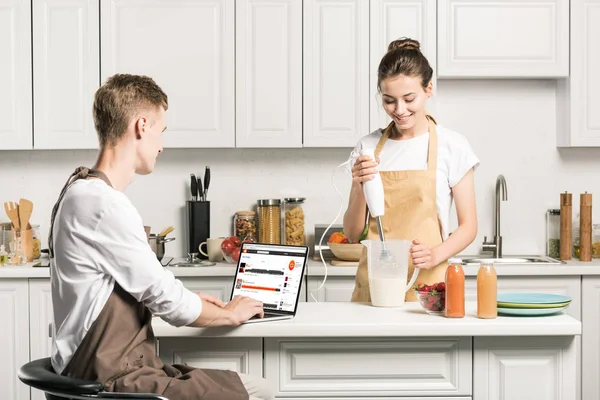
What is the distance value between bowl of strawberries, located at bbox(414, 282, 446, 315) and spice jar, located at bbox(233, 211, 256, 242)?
1.99m

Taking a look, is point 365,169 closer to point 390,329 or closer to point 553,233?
point 390,329

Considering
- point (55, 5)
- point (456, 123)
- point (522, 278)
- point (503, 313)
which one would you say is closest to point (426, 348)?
point (503, 313)

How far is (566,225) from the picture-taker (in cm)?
432

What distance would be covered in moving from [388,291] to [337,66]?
186cm

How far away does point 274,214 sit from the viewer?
4.37 m

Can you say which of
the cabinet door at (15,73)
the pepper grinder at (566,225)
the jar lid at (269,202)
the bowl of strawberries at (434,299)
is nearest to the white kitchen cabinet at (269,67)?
the jar lid at (269,202)

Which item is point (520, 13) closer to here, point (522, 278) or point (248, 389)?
point (522, 278)

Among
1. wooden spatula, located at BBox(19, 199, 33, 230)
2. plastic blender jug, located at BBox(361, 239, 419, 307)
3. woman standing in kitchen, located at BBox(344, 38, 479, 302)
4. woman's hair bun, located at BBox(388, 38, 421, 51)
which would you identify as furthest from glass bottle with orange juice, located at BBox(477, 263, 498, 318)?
wooden spatula, located at BBox(19, 199, 33, 230)

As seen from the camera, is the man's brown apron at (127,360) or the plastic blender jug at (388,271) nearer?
the man's brown apron at (127,360)

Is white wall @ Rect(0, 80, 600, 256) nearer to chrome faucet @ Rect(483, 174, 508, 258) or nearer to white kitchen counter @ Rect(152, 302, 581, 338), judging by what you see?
chrome faucet @ Rect(483, 174, 508, 258)

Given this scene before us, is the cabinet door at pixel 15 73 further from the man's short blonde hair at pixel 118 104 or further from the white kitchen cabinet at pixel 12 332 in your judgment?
the man's short blonde hair at pixel 118 104

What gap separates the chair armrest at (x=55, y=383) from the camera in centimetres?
178

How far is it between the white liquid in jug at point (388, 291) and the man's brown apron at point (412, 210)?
1.01ft

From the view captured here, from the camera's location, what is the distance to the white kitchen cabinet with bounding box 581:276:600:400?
4.03 m
